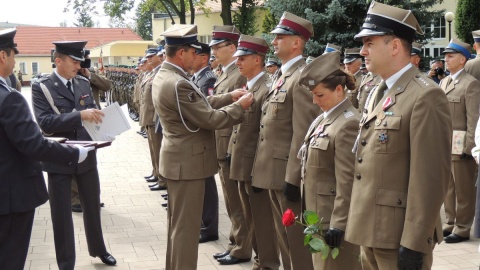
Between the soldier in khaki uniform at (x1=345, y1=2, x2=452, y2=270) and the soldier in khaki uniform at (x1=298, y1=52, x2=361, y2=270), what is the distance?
0.47 metres

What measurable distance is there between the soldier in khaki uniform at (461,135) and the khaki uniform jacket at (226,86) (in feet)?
7.66

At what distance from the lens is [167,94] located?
4898 mm

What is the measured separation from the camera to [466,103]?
21.7 ft

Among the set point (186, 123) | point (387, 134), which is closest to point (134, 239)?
point (186, 123)

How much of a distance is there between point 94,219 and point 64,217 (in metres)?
0.45

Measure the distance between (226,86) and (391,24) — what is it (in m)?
3.33

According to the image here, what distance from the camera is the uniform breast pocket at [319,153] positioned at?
12.9 feet

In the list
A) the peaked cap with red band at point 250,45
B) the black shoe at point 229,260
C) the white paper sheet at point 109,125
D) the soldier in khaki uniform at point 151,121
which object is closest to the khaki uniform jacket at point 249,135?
the peaked cap with red band at point 250,45

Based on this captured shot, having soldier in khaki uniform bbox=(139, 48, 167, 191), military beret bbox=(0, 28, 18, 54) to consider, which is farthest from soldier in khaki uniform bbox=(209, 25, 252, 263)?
soldier in khaki uniform bbox=(139, 48, 167, 191)

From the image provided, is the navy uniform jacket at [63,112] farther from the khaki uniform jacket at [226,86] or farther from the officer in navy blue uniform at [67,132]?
the khaki uniform jacket at [226,86]

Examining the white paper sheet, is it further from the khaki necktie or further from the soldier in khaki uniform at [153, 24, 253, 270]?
the khaki necktie

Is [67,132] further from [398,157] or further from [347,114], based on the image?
[398,157]

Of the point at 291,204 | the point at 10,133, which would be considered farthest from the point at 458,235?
the point at 10,133

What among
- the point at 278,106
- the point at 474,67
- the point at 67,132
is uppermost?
the point at 474,67
